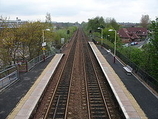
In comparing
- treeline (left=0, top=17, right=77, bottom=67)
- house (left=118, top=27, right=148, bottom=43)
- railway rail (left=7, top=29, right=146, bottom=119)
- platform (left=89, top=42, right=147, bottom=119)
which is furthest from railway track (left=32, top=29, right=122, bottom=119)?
house (left=118, top=27, right=148, bottom=43)

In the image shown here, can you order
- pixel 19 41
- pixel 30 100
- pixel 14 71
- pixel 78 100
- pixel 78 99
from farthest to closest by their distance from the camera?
pixel 19 41
pixel 14 71
pixel 78 99
pixel 78 100
pixel 30 100

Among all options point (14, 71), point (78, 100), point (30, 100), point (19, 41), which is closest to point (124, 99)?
point (78, 100)

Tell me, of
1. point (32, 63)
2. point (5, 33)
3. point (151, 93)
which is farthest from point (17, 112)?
point (5, 33)

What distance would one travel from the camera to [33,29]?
28.0 m

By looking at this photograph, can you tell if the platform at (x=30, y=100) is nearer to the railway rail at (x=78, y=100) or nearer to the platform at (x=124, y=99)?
the railway rail at (x=78, y=100)

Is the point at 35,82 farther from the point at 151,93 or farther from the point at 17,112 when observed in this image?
the point at 151,93

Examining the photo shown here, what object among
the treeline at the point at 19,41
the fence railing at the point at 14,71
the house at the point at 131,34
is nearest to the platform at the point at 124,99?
the fence railing at the point at 14,71

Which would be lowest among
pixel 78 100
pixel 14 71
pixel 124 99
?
pixel 78 100

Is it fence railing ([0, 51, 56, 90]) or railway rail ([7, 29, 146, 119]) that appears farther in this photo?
fence railing ([0, 51, 56, 90])

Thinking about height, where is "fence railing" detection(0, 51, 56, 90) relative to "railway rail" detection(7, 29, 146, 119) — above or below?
above

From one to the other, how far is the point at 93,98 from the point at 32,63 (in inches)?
446

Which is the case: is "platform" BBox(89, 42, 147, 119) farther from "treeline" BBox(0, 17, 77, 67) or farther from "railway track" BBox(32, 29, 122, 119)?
"treeline" BBox(0, 17, 77, 67)

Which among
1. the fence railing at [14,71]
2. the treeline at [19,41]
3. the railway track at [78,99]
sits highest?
the treeline at [19,41]

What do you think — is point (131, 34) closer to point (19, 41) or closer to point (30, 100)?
point (19, 41)
